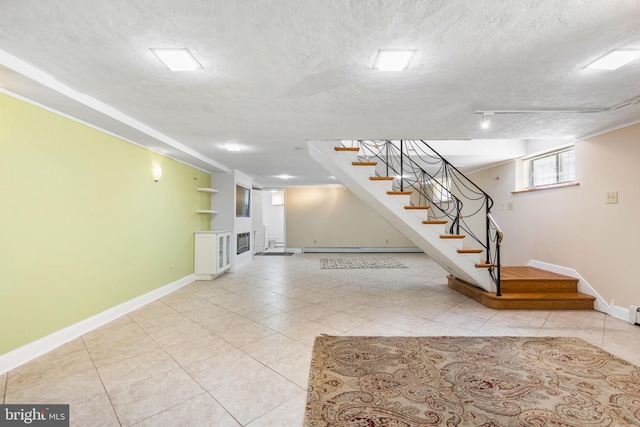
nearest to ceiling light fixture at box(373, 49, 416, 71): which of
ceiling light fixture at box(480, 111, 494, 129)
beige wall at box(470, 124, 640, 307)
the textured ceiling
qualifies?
the textured ceiling

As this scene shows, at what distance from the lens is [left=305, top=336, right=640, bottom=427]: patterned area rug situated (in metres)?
1.72

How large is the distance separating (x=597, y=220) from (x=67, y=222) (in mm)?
6461

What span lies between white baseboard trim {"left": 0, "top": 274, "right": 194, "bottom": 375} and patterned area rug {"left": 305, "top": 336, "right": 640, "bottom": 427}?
251cm

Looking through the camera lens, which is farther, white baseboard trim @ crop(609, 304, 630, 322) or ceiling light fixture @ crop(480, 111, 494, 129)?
white baseboard trim @ crop(609, 304, 630, 322)

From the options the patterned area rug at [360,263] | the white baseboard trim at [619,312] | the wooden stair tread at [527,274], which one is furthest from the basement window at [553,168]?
the patterned area rug at [360,263]

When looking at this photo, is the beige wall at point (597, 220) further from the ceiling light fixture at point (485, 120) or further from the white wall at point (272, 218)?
the white wall at point (272, 218)

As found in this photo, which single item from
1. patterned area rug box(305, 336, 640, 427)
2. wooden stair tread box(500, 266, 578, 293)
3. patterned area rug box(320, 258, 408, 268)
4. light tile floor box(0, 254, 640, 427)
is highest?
wooden stair tread box(500, 266, 578, 293)

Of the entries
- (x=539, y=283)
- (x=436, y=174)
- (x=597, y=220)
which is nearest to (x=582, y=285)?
(x=539, y=283)

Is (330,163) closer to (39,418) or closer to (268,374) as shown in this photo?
(268,374)

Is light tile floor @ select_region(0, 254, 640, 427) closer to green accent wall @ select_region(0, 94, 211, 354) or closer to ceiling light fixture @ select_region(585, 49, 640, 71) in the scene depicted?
green accent wall @ select_region(0, 94, 211, 354)

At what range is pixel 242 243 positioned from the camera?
23.9ft

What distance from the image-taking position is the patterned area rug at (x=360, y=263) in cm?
743

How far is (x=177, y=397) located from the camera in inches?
76.6

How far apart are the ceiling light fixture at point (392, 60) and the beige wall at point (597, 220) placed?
11.4 ft
